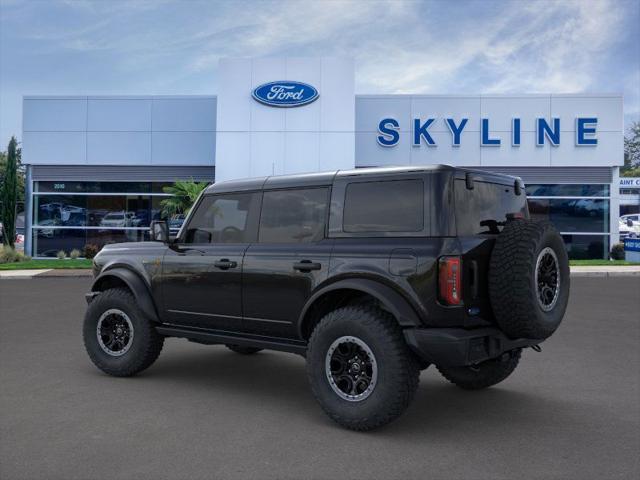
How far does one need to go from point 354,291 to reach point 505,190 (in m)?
1.67

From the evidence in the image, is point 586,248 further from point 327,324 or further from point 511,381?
point 327,324

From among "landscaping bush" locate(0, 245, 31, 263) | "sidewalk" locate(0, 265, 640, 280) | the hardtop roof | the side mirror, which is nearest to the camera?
the hardtop roof

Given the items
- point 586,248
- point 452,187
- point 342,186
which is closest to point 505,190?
point 452,187

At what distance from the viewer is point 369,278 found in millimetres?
4871

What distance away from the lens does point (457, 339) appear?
4465mm

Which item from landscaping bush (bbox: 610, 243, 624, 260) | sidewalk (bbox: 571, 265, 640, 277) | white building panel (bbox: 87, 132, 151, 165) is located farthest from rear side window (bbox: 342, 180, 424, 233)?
landscaping bush (bbox: 610, 243, 624, 260)

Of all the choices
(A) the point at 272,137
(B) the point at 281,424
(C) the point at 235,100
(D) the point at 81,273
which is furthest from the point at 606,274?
(B) the point at 281,424

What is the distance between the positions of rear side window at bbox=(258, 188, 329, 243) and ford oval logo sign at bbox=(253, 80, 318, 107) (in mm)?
20254

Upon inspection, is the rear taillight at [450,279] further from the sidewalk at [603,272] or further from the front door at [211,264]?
the sidewalk at [603,272]

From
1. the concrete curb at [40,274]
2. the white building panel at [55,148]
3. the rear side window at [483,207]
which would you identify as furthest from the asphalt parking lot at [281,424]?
the white building panel at [55,148]

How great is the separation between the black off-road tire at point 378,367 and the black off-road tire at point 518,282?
77cm

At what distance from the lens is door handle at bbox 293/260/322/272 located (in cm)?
517

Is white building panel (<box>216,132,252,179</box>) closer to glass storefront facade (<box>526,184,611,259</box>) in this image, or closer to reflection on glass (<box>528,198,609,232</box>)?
glass storefront facade (<box>526,184,611,259</box>)

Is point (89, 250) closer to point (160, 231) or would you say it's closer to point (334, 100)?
point (334, 100)
